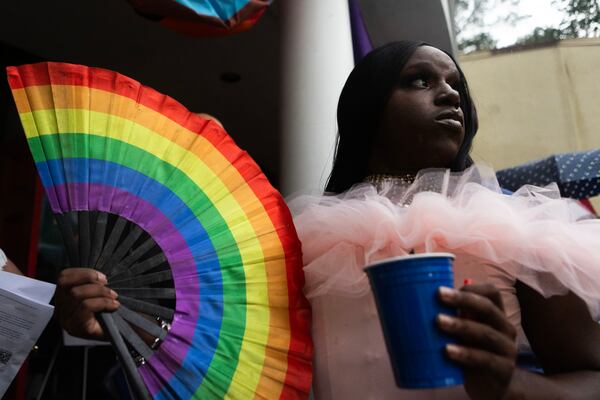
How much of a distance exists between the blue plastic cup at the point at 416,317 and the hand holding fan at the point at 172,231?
51 centimetres

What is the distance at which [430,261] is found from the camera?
83 centimetres

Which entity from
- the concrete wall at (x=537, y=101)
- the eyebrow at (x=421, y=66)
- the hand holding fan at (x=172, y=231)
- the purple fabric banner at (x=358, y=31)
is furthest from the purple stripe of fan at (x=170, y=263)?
the concrete wall at (x=537, y=101)

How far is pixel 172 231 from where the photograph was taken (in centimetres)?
129

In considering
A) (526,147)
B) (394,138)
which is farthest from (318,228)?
(526,147)

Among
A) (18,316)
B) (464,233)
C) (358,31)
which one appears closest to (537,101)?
(358,31)

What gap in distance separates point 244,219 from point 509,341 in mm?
716

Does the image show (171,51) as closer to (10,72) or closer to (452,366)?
(10,72)

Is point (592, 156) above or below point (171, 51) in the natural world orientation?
below

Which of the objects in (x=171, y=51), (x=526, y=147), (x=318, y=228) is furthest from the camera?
(x=526, y=147)

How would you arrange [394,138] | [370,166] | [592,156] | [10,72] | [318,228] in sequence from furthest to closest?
[592,156] → [370,166] → [394,138] → [318,228] → [10,72]

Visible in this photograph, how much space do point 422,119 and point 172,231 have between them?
0.67m

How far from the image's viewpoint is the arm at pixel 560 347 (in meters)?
0.98

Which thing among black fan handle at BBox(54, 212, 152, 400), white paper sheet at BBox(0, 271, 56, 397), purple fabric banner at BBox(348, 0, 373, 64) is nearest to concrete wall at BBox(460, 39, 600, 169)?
purple fabric banner at BBox(348, 0, 373, 64)

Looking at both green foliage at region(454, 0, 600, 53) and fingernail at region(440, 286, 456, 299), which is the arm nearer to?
fingernail at region(440, 286, 456, 299)
